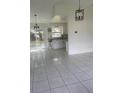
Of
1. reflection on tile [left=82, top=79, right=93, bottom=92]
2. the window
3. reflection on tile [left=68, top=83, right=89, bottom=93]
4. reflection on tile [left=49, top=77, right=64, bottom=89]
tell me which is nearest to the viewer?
reflection on tile [left=68, top=83, right=89, bottom=93]

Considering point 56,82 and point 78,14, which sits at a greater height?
point 78,14

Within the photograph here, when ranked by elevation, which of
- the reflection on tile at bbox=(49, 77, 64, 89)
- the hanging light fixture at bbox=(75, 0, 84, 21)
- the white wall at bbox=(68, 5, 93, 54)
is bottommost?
the reflection on tile at bbox=(49, 77, 64, 89)

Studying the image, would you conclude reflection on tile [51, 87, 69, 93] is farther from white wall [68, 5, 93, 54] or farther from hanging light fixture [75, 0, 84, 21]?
hanging light fixture [75, 0, 84, 21]

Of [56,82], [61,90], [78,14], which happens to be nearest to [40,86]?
[56,82]

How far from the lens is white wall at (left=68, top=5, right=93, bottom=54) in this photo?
22.1 feet

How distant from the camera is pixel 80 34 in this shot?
7047 mm

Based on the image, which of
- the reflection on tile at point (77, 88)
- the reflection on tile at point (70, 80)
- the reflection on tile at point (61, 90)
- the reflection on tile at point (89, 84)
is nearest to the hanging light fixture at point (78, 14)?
the reflection on tile at point (70, 80)

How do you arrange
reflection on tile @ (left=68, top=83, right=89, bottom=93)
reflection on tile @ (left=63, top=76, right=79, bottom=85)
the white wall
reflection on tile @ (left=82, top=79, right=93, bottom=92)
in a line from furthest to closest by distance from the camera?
the white wall → reflection on tile @ (left=63, top=76, right=79, bottom=85) → reflection on tile @ (left=82, top=79, right=93, bottom=92) → reflection on tile @ (left=68, top=83, right=89, bottom=93)

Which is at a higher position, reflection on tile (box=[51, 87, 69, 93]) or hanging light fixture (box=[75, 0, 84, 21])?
hanging light fixture (box=[75, 0, 84, 21])

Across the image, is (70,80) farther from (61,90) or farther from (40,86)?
(40,86)

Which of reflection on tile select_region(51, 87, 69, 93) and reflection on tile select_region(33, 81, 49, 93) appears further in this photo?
reflection on tile select_region(33, 81, 49, 93)

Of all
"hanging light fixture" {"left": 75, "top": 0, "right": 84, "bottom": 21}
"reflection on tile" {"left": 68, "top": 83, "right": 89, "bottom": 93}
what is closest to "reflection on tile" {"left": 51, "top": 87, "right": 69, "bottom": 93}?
"reflection on tile" {"left": 68, "top": 83, "right": 89, "bottom": 93}

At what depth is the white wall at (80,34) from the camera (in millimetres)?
6742
